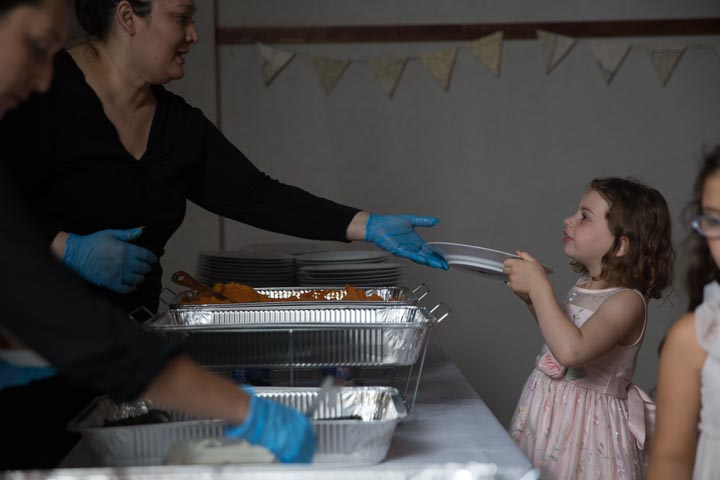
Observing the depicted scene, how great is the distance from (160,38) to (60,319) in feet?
3.20

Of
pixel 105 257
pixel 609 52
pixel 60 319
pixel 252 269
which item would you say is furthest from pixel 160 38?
pixel 609 52

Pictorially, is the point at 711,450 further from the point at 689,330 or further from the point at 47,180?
the point at 47,180

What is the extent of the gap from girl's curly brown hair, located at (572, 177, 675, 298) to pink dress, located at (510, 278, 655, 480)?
5 cm

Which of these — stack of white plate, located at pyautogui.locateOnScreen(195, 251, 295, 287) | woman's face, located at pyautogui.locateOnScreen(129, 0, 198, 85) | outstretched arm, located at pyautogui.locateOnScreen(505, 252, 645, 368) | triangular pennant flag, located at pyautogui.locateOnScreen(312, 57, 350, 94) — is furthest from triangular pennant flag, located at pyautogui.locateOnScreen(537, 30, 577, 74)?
woman's face, located at pyautogui.locateOnScreen(129, 0, 198, 85)

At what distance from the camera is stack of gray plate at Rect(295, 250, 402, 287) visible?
2.12 metres

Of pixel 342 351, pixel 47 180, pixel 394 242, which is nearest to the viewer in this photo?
pixel 342 351

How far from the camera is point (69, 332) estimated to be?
2.70 feet

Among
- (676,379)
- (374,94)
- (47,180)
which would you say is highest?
(374,94)

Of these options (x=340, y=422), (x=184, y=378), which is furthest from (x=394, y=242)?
(x=184, y=378)

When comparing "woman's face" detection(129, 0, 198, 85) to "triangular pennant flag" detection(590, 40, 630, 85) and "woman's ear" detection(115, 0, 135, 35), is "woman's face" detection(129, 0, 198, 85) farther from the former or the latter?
"triangular pennant flag" detection(590, 40, 630, 85)

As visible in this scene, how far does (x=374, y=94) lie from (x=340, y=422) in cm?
254

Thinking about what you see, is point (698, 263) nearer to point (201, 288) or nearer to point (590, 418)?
point (590, 418)

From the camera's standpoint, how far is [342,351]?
129 centimetres

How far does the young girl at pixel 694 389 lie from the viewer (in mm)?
1078
